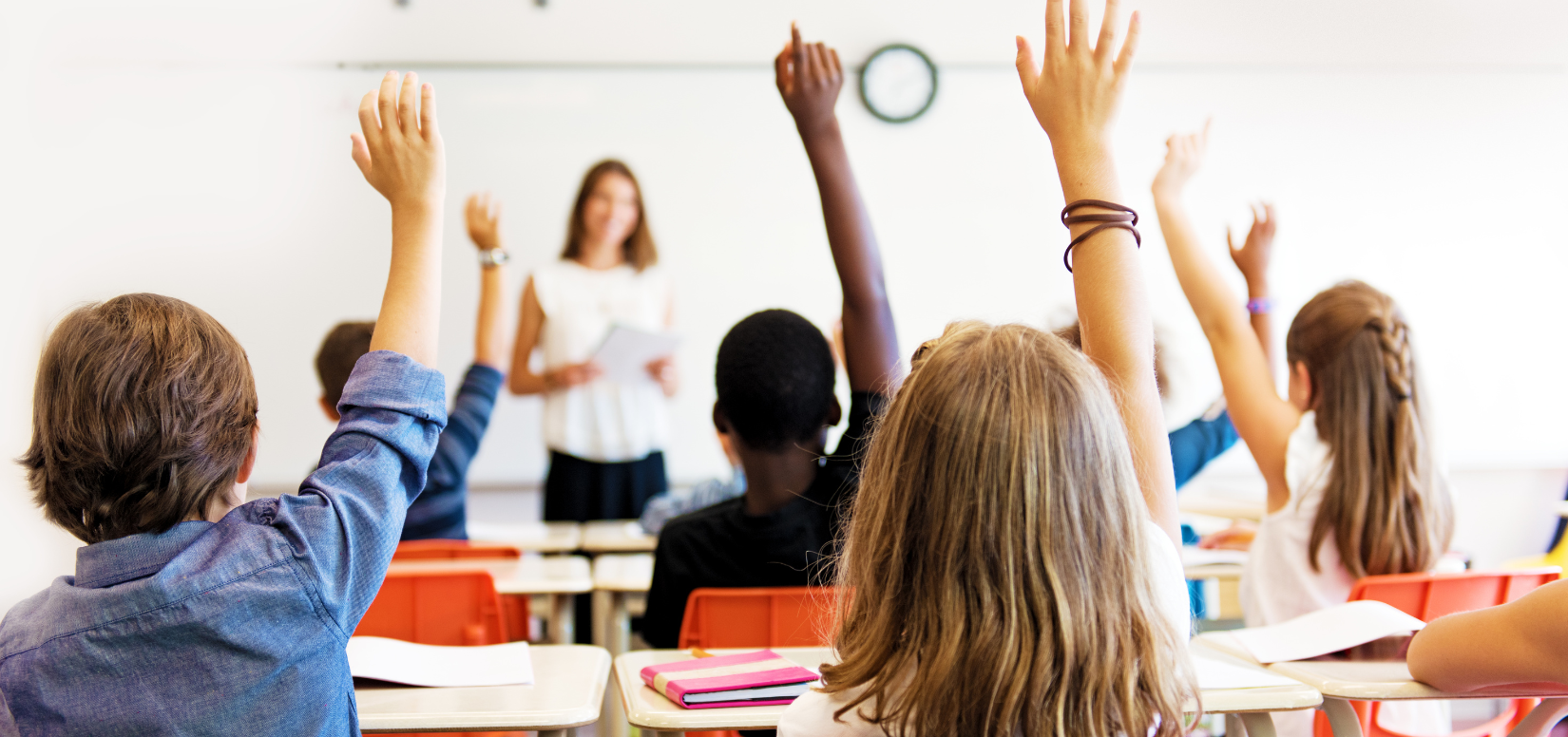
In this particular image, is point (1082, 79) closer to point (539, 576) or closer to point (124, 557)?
point (124, 557)

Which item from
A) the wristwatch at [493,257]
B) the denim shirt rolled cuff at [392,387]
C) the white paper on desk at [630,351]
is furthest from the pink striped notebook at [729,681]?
the white paper on desk at [630,351]

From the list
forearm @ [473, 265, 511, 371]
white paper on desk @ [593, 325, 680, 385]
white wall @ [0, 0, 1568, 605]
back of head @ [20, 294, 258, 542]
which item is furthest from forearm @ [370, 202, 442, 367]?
white wall @ [0, 0, 1568, 605]

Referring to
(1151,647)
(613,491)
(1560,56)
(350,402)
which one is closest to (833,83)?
(350,402)

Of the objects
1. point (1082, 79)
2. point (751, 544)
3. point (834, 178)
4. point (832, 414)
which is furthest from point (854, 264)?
point (1082, 79)

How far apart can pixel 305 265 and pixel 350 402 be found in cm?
343

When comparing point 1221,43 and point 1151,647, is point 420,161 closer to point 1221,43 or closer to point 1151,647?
point 1151,647

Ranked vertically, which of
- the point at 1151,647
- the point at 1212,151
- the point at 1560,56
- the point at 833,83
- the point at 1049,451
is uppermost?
the point at 1560,56

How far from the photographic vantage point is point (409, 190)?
3.44 ft

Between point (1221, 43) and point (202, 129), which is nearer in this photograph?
point (202, 129)

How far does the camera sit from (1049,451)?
0.75 meters

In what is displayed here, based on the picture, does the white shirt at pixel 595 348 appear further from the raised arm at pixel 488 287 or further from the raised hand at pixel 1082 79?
the raised hand at pixel 1082 79

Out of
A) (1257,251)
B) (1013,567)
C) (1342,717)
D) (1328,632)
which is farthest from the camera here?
(1257,251)

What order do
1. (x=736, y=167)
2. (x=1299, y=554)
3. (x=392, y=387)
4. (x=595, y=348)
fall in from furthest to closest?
1. (x=736, y=167)
2. (x=595, y=348)
3. (x=1299, y=554)
4. (x=392, y=387)

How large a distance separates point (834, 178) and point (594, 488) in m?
2.09
